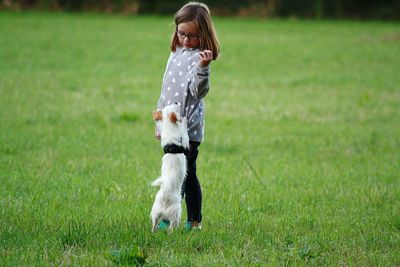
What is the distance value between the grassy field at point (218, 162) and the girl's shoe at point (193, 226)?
4.4 inches

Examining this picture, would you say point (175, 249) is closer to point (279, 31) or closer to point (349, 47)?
point (349, 47)

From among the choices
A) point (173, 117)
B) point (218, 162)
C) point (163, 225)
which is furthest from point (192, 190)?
point (218, 162)

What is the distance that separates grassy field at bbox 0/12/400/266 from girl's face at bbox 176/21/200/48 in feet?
4.76

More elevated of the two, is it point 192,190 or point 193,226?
point 192,190

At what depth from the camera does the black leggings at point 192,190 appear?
227 inches

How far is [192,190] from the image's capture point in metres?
5.88

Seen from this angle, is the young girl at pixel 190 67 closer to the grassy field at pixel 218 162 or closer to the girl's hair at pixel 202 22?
the girl's hair at pixel 202 22

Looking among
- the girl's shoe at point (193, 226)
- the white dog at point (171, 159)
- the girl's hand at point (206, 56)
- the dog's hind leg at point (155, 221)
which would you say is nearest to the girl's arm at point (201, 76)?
the girl's hand at point (206, 56)

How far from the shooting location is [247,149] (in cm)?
1026

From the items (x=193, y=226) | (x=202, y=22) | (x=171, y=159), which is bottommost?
(x=193, y=226)

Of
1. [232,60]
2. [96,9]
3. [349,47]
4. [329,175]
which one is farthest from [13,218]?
[96,9]

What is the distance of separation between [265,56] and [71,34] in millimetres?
8068

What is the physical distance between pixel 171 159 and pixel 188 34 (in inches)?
39.4

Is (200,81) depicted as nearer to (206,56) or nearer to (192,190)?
(206,56)
